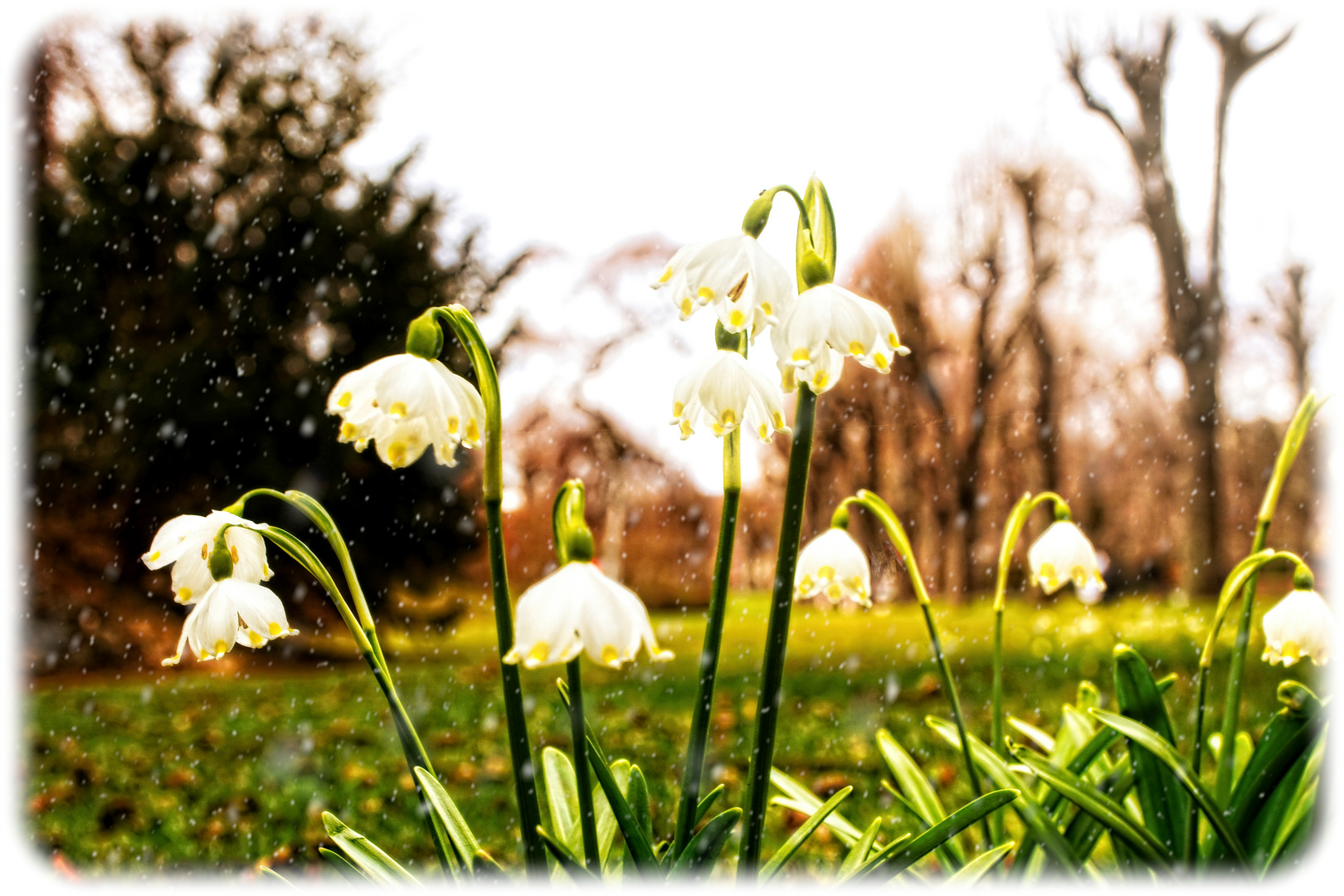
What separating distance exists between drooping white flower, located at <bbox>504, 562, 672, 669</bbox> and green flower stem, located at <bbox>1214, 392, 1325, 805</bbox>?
1.20m

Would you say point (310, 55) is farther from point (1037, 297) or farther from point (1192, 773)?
point (1192, 773)

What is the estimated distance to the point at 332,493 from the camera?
4750mm

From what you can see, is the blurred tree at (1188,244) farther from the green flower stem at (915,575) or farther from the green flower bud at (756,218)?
the green flower bud at (756,218)

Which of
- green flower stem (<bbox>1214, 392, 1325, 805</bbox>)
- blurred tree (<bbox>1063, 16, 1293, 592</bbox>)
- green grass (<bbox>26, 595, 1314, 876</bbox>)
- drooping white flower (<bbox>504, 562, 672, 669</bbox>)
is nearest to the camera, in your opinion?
drooping white flower (<bbox>504, 562, 672, 669</bbox>)

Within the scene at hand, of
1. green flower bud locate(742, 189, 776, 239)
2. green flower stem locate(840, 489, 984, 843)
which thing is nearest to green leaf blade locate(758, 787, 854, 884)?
green flower stem locate(840, 489, 984, 843)

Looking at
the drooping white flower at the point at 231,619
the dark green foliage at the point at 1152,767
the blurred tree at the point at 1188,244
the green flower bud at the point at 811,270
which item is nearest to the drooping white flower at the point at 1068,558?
the dark green foliage at the point at 1152,767

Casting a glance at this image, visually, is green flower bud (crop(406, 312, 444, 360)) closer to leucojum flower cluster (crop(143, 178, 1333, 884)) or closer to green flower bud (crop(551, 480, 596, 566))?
leucojum flower cluster (crop(143, 178, 1333, 884))

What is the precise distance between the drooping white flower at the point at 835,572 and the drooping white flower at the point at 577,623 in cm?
62

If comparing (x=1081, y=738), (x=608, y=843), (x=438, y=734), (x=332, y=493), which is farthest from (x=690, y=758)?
(x=332, y=493)

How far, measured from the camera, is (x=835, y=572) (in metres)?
1.37

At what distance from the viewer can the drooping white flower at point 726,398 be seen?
91cm

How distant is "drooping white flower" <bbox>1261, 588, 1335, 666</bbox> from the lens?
1.33 metres

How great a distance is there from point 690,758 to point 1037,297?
6.71 m

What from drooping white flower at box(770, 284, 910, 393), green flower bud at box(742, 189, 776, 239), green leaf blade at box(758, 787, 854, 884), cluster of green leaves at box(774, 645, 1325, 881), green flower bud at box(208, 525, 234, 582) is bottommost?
cluster of green leaves at box(774, 645, 1325, 881)
